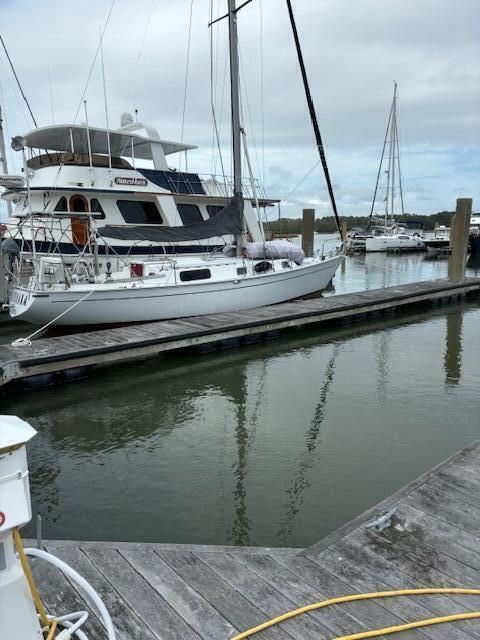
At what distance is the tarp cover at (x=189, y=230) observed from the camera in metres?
11.9

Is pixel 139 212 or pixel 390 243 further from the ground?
pixel 139 212

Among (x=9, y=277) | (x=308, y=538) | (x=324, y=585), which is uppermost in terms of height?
(x=9, y=277)

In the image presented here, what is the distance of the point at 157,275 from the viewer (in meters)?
11.9

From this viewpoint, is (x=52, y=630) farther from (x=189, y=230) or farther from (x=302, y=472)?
(x=189, y=230)

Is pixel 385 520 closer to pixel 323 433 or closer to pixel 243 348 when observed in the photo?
pixel 323 433

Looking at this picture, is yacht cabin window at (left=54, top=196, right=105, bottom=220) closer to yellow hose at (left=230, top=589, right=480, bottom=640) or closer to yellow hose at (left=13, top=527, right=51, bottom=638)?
yellow hose at (left=13, top=527, right=51, bottom=638)

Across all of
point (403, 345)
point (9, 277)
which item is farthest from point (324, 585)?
point (9, 277)

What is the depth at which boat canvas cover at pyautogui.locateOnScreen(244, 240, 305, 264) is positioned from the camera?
546 inches

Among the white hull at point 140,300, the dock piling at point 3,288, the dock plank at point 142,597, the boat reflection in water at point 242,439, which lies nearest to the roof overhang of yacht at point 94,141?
→ the dock piling at point 3,288

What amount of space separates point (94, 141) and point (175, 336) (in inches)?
304

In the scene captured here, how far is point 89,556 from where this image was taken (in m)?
3.24

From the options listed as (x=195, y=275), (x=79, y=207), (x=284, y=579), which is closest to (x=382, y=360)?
(x=195, y=275)

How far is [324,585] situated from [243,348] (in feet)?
27.5

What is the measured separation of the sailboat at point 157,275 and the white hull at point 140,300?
0.8 inches
